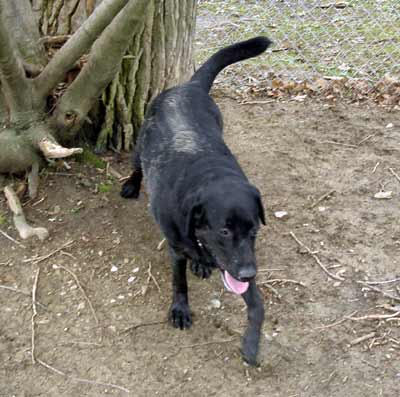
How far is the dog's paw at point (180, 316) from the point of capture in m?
3.23

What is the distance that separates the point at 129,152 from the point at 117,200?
0.53 metres

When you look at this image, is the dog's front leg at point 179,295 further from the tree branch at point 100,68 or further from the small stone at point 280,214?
the tree branch at point 100,68

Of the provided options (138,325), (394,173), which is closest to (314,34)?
(394,173)

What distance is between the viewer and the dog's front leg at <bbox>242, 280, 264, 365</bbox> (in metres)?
2.97

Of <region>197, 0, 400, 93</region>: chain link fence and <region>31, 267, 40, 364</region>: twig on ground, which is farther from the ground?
<region>31, 267, 40, 364</region>: twig on ground

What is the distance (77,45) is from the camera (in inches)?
143

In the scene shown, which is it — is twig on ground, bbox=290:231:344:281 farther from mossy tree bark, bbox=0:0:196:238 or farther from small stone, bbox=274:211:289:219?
mossy tree bark, bbox=0:0:196:238

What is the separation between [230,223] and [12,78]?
1.73 metres

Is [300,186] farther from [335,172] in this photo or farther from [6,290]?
[6,290]

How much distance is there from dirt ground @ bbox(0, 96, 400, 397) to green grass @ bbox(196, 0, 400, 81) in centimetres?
153

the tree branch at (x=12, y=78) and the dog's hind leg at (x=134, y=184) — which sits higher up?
the tree branch at (x=12, y=78)

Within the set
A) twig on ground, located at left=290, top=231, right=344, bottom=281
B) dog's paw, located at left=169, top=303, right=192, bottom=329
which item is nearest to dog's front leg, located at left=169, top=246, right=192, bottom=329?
dog's paw, located at left=169, top=303, right=192, bottom=329

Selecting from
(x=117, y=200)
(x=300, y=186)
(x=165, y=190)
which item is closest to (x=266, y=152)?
(x=300, y=186)

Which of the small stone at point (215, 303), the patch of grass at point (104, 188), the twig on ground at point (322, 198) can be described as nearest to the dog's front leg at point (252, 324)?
the small stone at point (215, 303)
